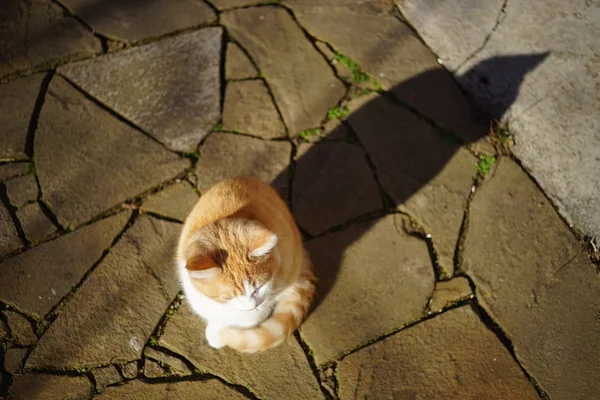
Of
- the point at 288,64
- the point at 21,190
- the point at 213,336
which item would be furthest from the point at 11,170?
the point at 288,64

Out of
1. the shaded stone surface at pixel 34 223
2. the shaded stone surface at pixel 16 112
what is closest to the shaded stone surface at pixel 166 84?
the shaded stone surface at pixel 16 112

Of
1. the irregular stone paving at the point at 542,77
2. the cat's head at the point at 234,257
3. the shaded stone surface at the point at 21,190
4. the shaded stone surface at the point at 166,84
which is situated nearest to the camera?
the cat's head at the point at 234,257

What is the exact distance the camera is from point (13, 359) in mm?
2457

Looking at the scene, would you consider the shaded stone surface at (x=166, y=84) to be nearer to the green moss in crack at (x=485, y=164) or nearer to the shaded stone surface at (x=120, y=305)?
the shaded stone surface at (x=120, y=305)

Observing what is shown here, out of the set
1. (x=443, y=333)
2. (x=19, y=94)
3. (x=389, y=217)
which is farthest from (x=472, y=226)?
(x=19, y=94)

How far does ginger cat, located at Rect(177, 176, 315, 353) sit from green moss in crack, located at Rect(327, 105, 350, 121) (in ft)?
3.01

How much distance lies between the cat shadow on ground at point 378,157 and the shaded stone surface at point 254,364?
374mm

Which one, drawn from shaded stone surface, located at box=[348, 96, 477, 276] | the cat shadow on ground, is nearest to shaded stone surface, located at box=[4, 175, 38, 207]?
the cat shadow on ground

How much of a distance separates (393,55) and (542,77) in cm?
100

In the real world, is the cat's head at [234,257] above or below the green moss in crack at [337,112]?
below

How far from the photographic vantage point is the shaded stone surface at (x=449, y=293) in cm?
270

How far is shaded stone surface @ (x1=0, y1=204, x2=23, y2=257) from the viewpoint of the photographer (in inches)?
106

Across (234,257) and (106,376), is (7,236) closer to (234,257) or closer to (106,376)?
(106,376)

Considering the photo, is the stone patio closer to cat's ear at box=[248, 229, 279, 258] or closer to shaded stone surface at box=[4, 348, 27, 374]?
shaded stone surface at box=[4, 348, 27, 374]
